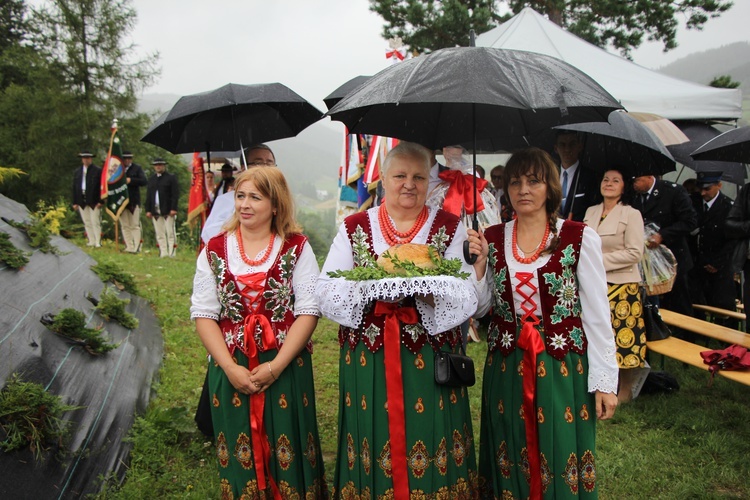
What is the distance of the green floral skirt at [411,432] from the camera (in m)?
2.49

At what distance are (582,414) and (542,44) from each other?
7341mm

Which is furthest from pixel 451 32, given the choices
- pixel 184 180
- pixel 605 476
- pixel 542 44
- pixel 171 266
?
pixel 184 180

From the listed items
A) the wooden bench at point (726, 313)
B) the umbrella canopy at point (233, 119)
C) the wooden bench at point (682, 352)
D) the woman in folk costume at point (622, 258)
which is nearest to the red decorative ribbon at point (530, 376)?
the umbrella canopy at point (233, 119)

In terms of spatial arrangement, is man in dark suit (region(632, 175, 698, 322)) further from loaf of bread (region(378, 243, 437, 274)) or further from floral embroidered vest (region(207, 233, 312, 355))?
floral embroidered vest (region(207, 233, 312, 355))

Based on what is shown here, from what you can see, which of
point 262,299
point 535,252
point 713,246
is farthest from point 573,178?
point 713,246

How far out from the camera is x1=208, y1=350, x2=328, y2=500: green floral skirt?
2.71 meters

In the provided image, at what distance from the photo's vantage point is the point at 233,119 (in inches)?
143

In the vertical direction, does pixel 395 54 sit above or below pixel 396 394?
above

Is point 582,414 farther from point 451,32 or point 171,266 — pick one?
point 451,32

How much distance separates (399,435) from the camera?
8.14 feet

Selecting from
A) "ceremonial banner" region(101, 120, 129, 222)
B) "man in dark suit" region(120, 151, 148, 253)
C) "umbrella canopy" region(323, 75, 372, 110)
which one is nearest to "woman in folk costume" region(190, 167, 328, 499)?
"umbrella canopy" region(323, 75, 372, 110)

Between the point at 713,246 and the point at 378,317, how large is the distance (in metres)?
6.14

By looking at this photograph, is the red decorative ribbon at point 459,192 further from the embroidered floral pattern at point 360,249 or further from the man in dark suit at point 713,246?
Result: the man in dark suit at point 713,246

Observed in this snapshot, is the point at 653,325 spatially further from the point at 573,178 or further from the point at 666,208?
the point at 666,208
